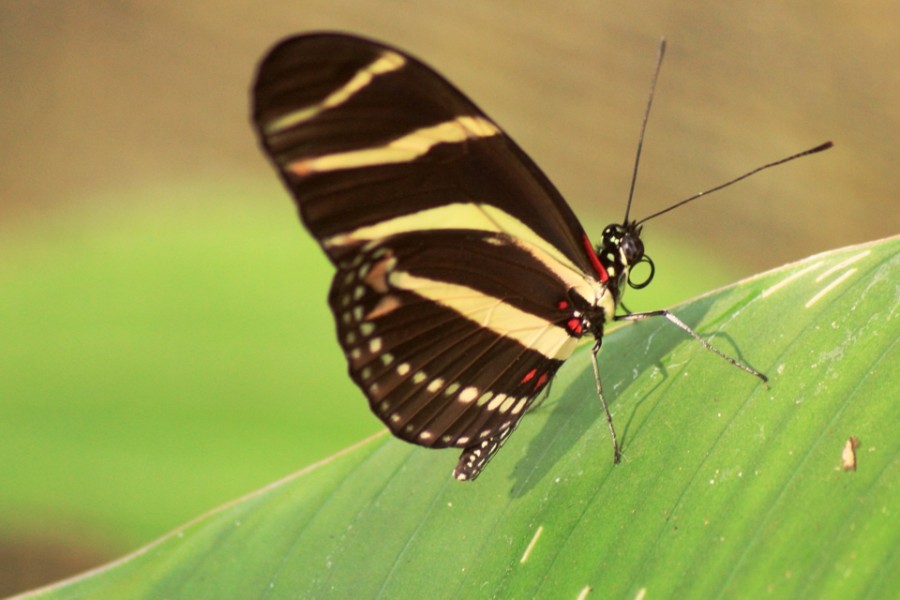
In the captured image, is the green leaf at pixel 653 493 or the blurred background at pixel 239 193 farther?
the blurred background at pixel 239 193

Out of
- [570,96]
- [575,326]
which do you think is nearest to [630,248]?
[575,326]

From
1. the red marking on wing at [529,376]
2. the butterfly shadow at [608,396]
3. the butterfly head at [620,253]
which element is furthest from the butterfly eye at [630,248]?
the red marking on wing at [529,376]

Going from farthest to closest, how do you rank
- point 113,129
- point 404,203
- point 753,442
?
point 113,129 → point 404,203 → point 753,442

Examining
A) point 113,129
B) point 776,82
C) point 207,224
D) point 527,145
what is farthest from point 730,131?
point 113,129

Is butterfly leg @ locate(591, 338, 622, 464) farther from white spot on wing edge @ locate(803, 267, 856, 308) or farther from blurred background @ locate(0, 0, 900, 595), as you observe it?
blurred background @ locate(0, 0, 900, 595)

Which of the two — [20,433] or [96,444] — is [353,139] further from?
[20,433]

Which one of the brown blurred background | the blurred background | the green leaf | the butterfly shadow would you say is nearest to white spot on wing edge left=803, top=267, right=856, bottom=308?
the green leaf

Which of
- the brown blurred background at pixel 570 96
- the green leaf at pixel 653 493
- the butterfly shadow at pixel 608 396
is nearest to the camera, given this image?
the green leaf at pixel 653 493

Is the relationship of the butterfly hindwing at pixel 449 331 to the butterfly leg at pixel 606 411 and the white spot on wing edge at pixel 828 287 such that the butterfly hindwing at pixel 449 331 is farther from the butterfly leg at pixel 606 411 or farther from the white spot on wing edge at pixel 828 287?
the white spot on wing edge at pixel 828 287

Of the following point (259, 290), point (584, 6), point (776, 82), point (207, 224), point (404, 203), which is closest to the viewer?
point (404, 203)
